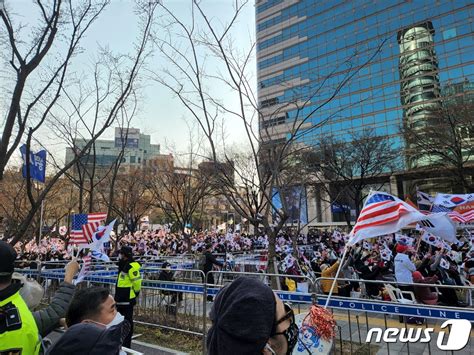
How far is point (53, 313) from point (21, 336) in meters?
0.44

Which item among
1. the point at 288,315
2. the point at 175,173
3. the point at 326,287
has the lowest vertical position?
the point at 326,287

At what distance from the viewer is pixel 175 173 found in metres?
21.7

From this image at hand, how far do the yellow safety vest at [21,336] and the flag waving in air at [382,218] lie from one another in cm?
351

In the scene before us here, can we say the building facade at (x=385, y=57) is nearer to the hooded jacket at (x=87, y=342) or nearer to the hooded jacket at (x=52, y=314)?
the hooded jacket at (x=52, y=314)

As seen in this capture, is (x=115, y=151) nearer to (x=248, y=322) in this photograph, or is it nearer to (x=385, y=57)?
(x=248, y=322)

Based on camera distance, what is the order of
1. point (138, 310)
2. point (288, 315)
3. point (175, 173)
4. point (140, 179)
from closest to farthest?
point (288, 315) < point (138, 310) < point (175, 173) < point (140, 179)

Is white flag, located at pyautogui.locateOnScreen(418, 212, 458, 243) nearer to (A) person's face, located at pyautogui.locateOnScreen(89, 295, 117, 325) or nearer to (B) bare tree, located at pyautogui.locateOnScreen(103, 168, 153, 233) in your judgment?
(A) person's face, located at pyautogui.locateOnScreen(89, 295, 117, 325)

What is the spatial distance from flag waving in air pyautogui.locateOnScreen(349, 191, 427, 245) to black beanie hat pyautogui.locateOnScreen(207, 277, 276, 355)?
3207 mm

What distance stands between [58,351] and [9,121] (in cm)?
586

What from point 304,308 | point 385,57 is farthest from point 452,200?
point 385,57

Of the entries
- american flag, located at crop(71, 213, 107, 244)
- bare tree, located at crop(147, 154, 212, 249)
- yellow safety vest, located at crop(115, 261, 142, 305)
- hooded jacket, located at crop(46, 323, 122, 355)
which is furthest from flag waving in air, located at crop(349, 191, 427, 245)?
bare tree, located at crop(147, 154, 212, 249)

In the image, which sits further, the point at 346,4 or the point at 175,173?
the point at 346,4

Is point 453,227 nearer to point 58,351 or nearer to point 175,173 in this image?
point 58,351

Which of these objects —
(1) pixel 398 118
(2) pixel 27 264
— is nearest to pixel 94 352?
(2) pixel 27 264
